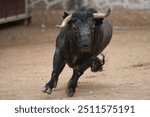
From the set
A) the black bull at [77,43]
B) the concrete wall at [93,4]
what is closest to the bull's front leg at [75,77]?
the black bull at [77,43]

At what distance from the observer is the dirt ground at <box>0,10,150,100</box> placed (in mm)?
8227

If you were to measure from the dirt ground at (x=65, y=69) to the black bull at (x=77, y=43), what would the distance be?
273 mm

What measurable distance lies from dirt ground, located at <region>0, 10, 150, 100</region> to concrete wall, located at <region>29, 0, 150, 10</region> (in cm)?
59

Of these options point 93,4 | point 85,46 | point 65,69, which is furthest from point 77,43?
point 93,4

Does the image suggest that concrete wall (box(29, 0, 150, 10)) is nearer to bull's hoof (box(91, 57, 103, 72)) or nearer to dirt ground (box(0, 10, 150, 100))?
dirt ground (box(0, 10, 150, 100))

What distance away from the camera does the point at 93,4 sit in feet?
50.5

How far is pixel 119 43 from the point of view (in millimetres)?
13680

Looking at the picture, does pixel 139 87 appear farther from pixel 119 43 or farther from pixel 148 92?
pixel 119 43

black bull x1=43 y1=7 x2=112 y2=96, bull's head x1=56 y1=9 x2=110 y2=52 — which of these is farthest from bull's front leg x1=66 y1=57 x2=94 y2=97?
bull's head x1=56 y1=9 x2=110 y2=52

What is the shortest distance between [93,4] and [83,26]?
7740 mm

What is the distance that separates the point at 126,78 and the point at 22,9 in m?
6.49

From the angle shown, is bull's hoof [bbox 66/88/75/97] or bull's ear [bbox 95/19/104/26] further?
bull's ear [bbox 95/19/104/26]

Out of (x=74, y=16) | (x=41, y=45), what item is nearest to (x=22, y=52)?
(x=41, y=45)

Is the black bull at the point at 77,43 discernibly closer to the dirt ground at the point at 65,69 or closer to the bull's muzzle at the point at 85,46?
the bull's muzzle at the point at 85,46
